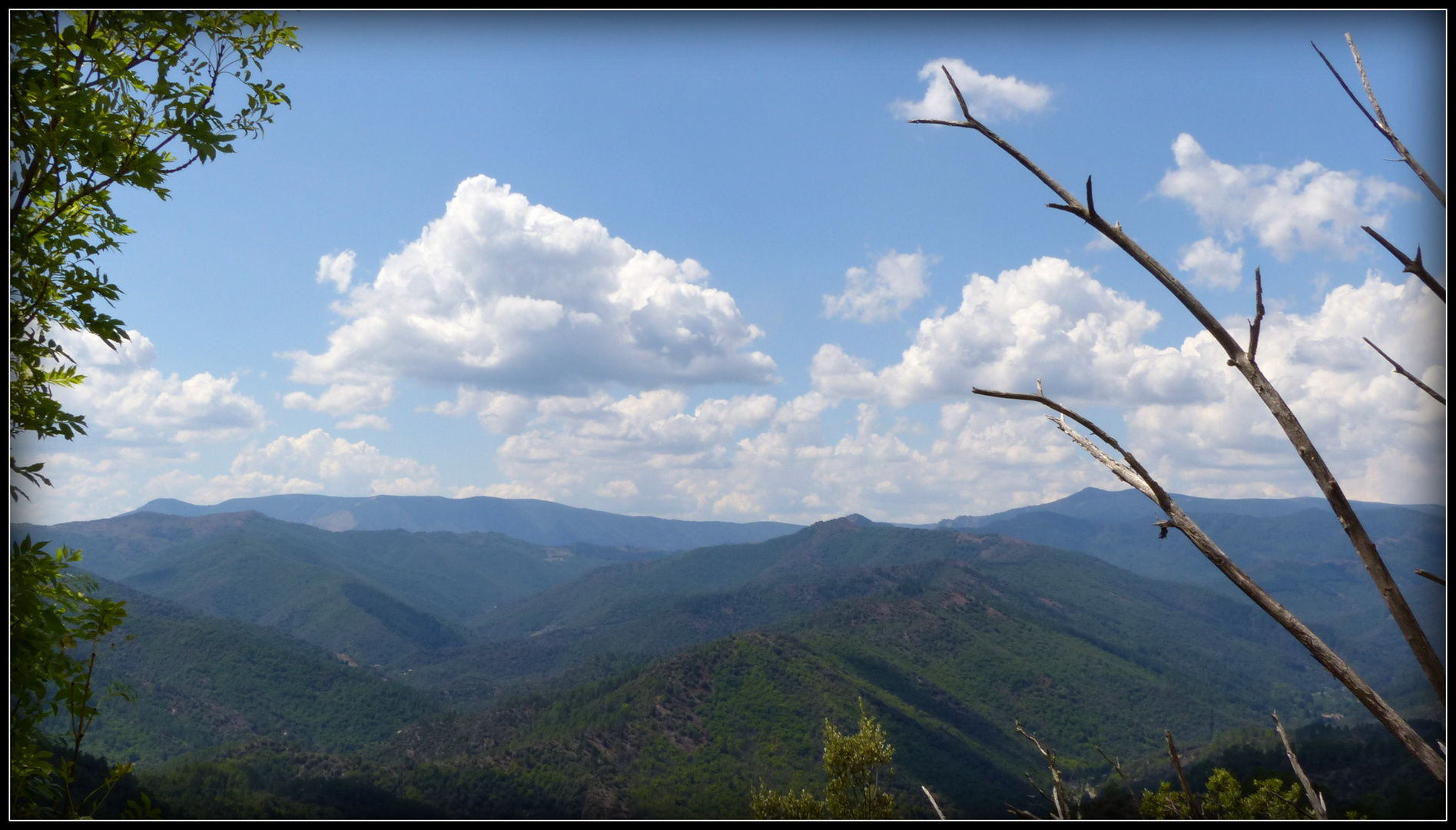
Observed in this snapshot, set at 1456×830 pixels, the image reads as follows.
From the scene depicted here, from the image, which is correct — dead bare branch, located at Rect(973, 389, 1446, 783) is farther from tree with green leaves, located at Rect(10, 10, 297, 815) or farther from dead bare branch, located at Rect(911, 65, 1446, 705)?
tree with green leaves, located at Rect(10, 10, 297, 815)

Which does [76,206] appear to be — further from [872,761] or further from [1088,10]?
[872,761]

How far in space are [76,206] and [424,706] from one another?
16822 centimetres

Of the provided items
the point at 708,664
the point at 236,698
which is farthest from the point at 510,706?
the point at 236,698

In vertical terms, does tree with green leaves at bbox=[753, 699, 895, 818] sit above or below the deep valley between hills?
above

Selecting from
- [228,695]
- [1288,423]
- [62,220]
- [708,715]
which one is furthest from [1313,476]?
[228,695]

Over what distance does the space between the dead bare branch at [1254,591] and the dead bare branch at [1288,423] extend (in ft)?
0.38

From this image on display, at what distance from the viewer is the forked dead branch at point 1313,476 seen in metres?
1.89

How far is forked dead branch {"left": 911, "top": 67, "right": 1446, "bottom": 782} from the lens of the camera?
1.89 m

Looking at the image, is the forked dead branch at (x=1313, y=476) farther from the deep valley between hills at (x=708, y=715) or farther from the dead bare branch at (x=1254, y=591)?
the deep valley between hills at (x=708, y=715)

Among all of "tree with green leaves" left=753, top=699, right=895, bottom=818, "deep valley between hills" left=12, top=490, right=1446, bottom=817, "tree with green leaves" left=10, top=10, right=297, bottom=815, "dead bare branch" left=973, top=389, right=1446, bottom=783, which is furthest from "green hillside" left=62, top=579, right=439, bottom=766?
"dead bare branch" left=973, top=389, right=1446, bottom=783

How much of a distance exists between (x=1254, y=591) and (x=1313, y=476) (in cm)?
41

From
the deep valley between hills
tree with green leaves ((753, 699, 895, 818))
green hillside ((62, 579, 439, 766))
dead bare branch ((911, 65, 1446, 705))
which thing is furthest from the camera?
green hillside ((62, 579, 439, 766))

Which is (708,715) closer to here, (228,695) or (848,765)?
(228,695)

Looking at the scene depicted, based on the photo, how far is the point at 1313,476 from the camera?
6.48 feet
